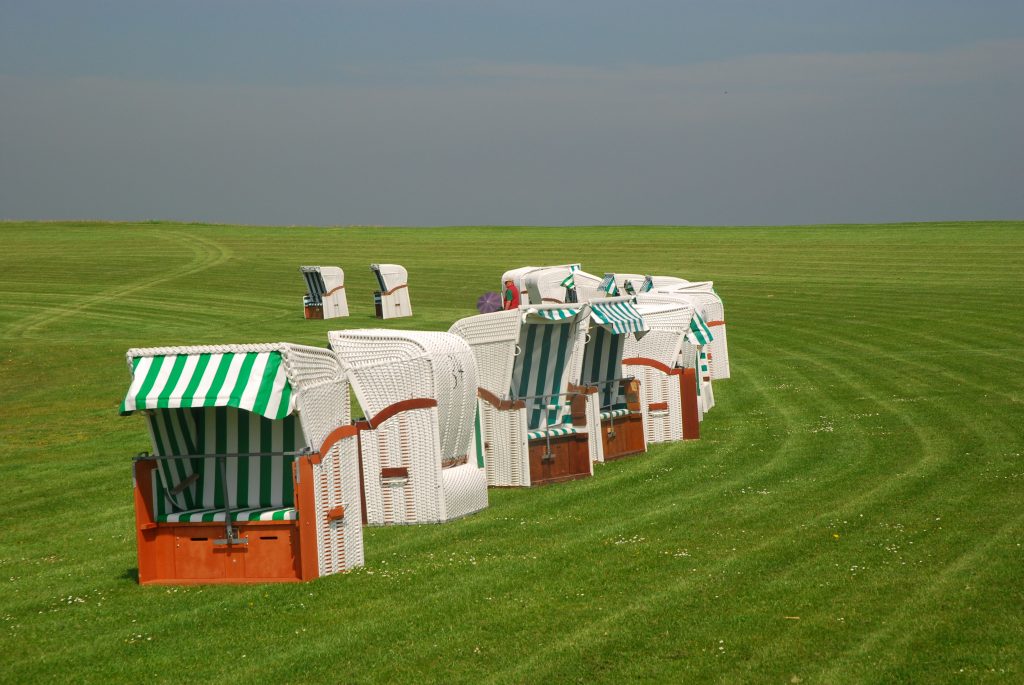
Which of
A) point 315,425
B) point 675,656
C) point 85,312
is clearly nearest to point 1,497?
point 315,425

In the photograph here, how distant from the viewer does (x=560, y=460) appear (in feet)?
51.6

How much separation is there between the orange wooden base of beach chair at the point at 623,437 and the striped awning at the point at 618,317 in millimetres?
1186

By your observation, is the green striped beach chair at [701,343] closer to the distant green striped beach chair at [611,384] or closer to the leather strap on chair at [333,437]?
the distant green striped beach chair at [611,384]

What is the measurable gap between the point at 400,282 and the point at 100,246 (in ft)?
98.1

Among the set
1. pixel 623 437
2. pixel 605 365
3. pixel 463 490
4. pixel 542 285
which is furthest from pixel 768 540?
pixel 542 285

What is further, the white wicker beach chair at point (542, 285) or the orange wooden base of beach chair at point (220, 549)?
the white wicker beach chair at point (542, 285)

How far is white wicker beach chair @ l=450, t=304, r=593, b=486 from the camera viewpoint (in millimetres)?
15391

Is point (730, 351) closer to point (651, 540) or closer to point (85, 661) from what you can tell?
point (651, 540)

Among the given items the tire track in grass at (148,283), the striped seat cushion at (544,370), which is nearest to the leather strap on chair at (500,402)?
the striped seat cushion at (544,370)

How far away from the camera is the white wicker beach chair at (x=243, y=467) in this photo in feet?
34.7

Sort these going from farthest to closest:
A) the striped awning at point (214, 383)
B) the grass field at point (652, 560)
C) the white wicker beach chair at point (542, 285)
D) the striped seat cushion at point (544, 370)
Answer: the white wicker beach chair at point (542, 285) → the striped seat cushion at point (544, 370) → the striped awning at point (214, 383) → the grass field at point (652, 560)

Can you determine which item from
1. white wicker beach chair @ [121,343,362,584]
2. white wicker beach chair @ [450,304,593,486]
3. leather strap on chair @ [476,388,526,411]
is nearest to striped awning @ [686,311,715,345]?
white wicker beach chair @ [450,304,593,486]

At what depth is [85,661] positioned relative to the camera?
8688 mm

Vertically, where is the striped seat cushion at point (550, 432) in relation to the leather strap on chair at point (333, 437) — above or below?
below
